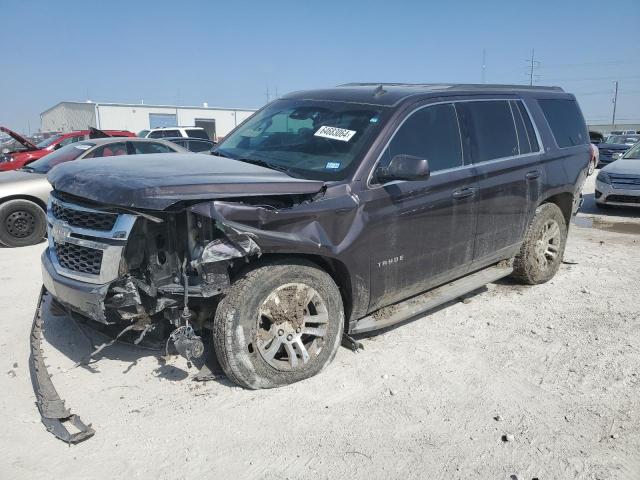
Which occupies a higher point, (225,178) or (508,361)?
(225,178)

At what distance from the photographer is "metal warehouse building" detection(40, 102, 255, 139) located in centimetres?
4600

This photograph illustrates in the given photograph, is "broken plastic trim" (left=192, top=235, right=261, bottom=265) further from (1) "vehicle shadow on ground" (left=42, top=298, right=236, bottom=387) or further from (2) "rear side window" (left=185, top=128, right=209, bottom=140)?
(2) "rear side window" (left=185, top=128, right=209, bottom=140)

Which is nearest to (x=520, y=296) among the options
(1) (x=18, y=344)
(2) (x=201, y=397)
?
(2) (x=201, y=397)

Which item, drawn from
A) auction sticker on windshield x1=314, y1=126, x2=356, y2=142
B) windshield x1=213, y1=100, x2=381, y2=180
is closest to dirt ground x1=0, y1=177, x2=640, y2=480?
windshield x1=213, y1=100, x2=381, y2=180

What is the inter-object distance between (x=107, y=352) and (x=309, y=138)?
228 centimetres

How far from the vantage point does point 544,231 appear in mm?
5738

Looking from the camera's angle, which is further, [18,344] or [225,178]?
[18,344]

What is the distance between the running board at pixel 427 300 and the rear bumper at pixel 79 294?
1754 millimetres

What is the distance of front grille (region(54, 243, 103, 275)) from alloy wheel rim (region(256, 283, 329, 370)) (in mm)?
1059

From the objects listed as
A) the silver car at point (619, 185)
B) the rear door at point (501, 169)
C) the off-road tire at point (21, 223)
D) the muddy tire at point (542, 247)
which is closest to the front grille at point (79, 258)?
the rear door at point (501, 169)

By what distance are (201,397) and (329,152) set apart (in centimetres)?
195

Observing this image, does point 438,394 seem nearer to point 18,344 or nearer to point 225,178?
point 225,178

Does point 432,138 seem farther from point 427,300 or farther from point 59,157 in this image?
point 59,157

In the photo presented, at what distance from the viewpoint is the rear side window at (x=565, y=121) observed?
5.73m
